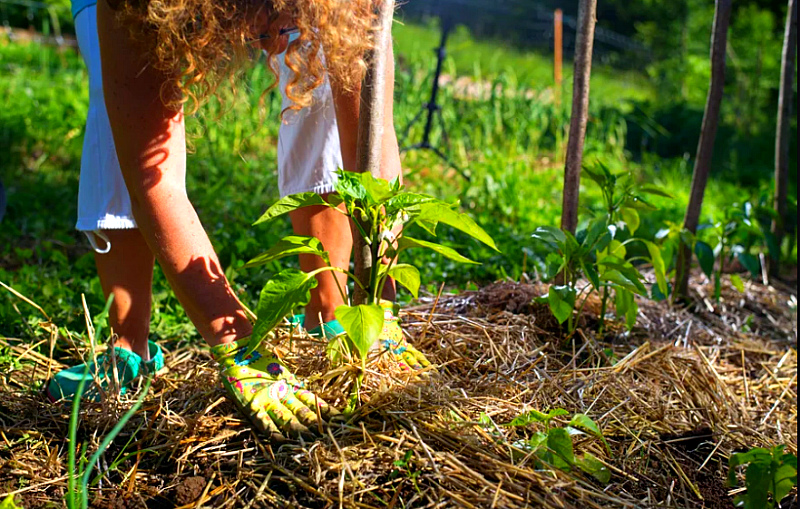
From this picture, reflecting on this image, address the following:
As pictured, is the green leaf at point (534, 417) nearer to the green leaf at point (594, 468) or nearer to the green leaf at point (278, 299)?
the green leaf at point (594, 468)

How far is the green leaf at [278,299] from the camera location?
130 centimetres

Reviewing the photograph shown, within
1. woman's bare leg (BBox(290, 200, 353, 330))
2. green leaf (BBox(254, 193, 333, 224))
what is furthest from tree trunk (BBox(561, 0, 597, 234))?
green leaf (BBox(254, 193, 333, 224))

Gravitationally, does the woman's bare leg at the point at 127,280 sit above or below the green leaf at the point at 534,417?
above

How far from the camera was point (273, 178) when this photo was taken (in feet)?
12.3

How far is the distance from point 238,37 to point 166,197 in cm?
36

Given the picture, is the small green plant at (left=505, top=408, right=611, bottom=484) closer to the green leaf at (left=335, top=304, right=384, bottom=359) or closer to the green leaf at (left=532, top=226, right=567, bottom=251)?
the green leaf at (left=335, top=304, right=384, bottom=359)

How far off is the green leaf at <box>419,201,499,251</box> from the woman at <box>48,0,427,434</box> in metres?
0.29

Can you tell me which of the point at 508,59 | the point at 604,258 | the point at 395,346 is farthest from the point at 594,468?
the point at 508,59

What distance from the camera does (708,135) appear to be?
2377mm

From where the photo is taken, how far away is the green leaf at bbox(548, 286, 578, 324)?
1.72 metres

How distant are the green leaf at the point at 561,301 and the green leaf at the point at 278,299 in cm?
67

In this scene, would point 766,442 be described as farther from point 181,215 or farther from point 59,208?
A: point 59,208

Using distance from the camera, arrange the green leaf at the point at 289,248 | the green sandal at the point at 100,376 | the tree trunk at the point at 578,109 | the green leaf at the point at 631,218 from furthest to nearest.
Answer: the green leaf at the point at 631,218 < the tree trunk at the point at 578,109 < the green sandal at the point at 100,376 < the green leaf at the point at 289,248

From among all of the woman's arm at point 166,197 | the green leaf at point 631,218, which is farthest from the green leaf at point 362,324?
the green leaf at point 631,218
